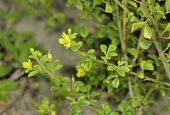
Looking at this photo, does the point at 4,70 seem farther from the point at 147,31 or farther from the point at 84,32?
the point at 147,31

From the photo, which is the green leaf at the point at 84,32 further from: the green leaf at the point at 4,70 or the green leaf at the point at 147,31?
the green leaf at the point at 4,70

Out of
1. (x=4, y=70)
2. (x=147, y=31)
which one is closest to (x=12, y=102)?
(x=4, y=70)

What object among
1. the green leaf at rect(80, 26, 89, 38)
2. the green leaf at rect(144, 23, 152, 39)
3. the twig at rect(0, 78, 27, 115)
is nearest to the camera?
the green leaf at rect(144, 23, 152, 39)

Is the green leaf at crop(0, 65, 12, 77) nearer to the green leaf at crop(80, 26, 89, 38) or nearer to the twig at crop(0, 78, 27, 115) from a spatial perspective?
the twig at crop(0, 78, 27, 115)

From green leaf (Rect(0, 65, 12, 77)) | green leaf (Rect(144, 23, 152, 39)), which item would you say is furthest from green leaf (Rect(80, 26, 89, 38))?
green leaf (Rect(0, 65, 12, 77))

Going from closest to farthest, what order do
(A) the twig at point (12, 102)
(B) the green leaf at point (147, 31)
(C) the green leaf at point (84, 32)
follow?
(B) the green leaf at point (147, 31) → (C) the green leaf at point (84, 32) → (A) the twig at point (12, 102)

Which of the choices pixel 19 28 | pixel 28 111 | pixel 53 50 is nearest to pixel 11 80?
pixel 28 111

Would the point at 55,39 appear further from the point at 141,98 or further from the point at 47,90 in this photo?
the point at 141,98

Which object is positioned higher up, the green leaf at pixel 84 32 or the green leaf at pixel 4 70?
the green leaf at pixel 84 32

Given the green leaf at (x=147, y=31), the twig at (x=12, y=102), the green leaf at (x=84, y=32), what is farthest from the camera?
the twig at (x=12, y=102)

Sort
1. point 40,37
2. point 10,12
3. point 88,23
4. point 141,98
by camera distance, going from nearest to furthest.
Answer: point 141,98 < point 88,23 < point 40,37 < point 10,12

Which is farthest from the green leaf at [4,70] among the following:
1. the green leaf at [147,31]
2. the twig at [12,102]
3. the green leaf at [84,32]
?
the green leaf at [147,31]
